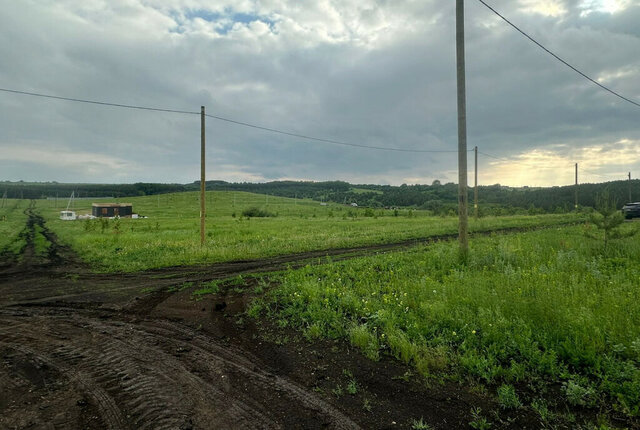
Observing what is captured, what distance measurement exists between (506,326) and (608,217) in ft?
32.4

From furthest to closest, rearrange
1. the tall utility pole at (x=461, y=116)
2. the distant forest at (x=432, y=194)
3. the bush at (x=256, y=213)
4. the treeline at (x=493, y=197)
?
1. the treeline at (x=493, y=197)
2. the distant forest at (x=432, y=194)
3. the bush at (x=256, y=213)
4. the tall utility pole at (x=461, y=116)

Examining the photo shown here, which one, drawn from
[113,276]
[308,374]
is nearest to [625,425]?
[308,374]

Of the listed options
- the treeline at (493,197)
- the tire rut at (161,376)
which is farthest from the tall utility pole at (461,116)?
the treeline at (493,197)

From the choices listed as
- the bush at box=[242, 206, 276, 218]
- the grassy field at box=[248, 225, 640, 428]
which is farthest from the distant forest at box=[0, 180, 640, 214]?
the grassy field at box=[248, 225, 640, 428]

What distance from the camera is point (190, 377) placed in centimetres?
471

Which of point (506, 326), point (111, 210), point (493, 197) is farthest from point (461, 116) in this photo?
point (493, 197)

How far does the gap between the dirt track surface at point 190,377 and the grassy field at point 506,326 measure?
443 millimetres

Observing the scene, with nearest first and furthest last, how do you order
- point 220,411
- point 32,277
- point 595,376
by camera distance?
1. point 220,411
2. point 595,376
3. point 32,277

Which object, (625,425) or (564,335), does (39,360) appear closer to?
(625,425)

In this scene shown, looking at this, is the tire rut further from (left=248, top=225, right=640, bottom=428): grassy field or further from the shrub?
the shrub

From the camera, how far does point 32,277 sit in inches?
500

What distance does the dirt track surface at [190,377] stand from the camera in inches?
148

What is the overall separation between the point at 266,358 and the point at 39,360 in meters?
3.75

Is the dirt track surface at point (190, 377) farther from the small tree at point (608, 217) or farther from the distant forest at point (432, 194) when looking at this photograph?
the distant forest at point (432, 194)
